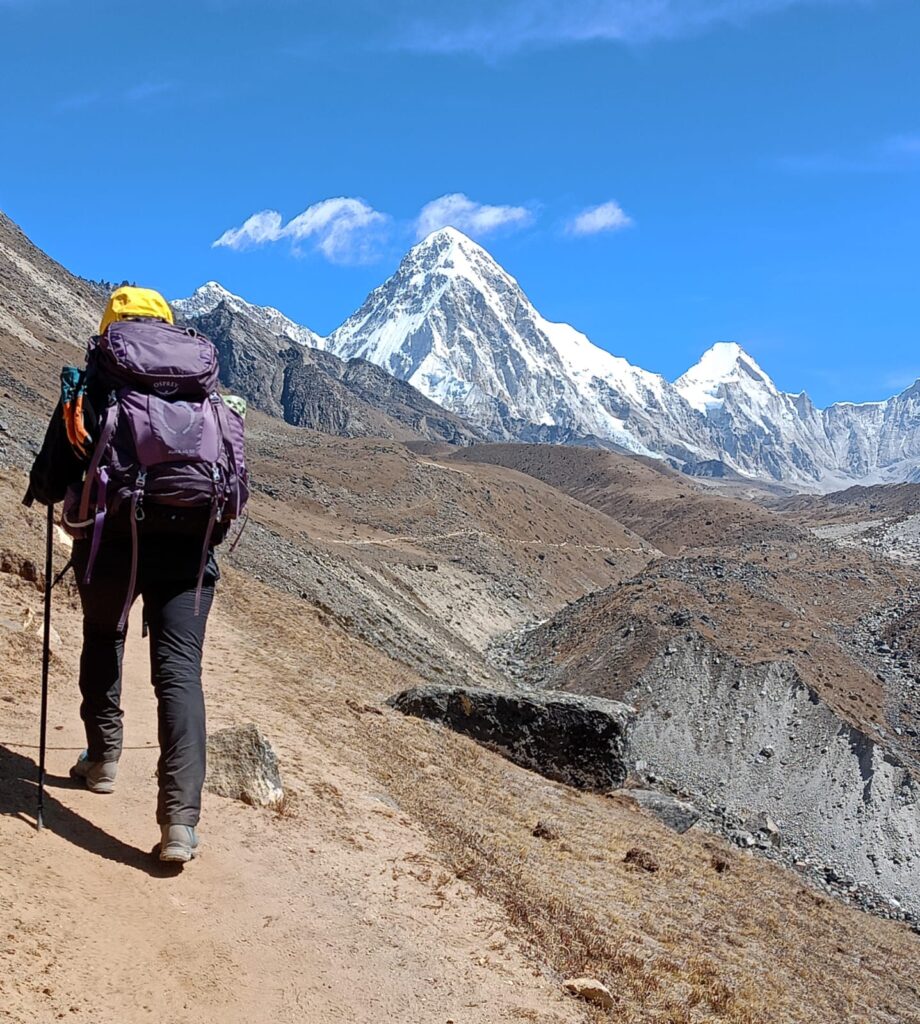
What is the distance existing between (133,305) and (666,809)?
1226 centimetres

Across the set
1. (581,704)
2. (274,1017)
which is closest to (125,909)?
(274,1017)

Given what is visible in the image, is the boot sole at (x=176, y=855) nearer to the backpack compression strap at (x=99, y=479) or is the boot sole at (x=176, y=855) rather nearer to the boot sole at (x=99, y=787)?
the boot sole at (x=99, y=787)

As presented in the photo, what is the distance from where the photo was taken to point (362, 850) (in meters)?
6.14

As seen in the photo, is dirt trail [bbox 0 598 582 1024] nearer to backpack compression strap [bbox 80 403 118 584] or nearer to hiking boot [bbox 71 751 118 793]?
hiking boot [bbox 71 751 118 793]

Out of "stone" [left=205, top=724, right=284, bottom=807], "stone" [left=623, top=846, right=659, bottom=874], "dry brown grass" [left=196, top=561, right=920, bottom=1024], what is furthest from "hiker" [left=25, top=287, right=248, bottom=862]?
"stone" [left=623, top=846, right=659, bottom=874]

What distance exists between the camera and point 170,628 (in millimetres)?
5113

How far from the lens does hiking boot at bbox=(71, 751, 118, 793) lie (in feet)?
18.7

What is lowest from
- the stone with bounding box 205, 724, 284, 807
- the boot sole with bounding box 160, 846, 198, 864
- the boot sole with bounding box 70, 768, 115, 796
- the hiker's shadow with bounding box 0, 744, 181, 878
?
the hiker's shadow with bounding box 0, 744, 181, 878

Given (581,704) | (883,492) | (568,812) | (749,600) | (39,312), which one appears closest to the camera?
(568,812)

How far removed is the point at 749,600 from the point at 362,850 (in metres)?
42.3

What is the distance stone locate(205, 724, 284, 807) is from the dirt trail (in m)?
0.12

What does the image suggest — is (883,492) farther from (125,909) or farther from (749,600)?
(125,909)

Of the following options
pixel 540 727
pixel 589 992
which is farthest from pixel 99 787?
pixel 540 727

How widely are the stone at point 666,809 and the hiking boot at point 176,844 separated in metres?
10.7
